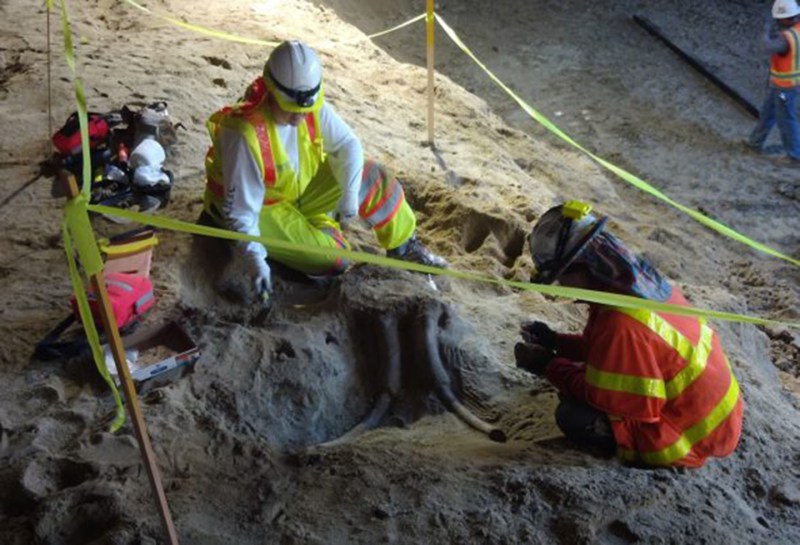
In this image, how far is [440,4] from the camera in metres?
10.1

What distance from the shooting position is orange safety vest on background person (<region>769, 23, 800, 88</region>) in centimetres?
679

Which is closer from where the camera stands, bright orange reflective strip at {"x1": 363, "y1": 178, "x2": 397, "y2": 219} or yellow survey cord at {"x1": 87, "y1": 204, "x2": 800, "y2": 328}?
yellow survey cord at {"x1": 87, "y1": 204, "x2": 800, "y2": 328}

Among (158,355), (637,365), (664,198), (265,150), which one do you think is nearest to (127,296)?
A: (158,355)

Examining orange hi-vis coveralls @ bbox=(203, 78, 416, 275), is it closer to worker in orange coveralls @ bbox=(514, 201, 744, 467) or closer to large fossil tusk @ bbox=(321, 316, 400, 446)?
large fossil tusk @ bbox=(321, 316, 400, 446)

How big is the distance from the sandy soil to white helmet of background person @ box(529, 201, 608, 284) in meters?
→ 0.70

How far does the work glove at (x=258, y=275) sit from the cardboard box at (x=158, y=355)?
44 cm

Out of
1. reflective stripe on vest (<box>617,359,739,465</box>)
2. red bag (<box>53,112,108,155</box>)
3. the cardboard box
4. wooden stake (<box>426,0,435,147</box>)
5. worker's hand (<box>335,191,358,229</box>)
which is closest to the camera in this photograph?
reflective stripe on vest (<box>617,359,739,465</box>)

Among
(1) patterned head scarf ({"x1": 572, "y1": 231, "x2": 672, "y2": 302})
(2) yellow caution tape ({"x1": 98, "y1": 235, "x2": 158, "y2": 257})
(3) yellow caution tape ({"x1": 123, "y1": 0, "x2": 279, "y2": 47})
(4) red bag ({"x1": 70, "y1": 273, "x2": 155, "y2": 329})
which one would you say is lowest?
(4) red bag ({"x1": 70, "y1": 273, "x2": 155, "y2": 329})

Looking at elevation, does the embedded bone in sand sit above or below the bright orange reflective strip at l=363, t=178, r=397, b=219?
below

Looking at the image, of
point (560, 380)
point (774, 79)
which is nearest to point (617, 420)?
point (560, 380)

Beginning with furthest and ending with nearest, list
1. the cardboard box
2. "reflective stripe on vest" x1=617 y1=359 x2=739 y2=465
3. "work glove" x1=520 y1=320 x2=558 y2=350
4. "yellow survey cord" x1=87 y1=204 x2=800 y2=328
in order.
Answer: "work glove" x1=520 y1=320 x2=558 y2=350
the cardboard box
"reflective stripe on vest" x1=617 y1=359 x2=739 y2=465
"yellow survey cord" x1=87 y1=204 x2=800 y2=328

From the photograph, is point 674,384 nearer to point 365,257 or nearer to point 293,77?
point 365,257

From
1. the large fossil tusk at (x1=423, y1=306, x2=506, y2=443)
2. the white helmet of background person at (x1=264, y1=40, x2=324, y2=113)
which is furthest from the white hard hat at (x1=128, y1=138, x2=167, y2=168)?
the large fossil tusk at (x1=423, y1=306, x2=506, y2=443)

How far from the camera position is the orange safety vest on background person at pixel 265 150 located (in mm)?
3684
